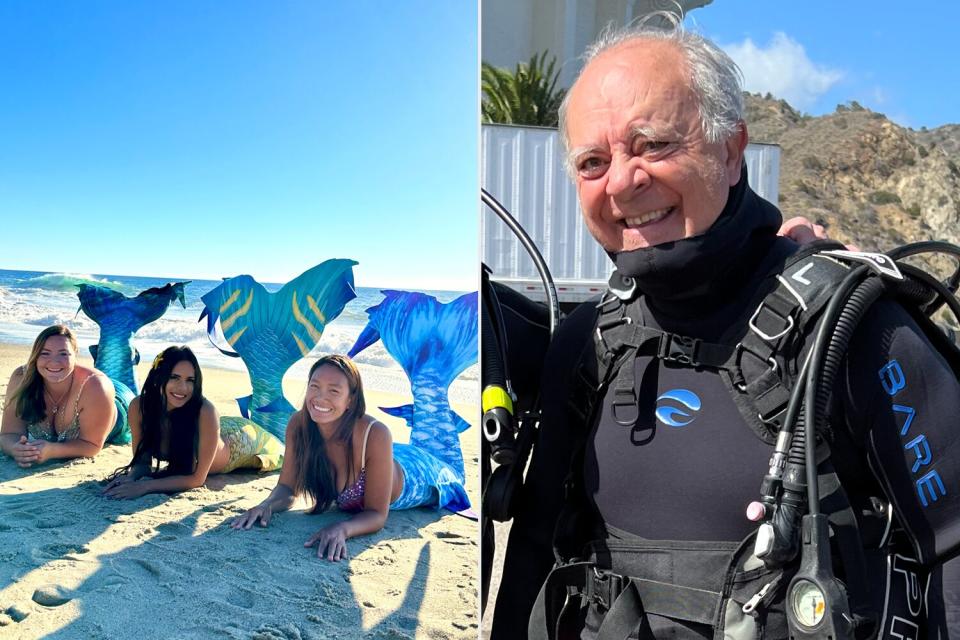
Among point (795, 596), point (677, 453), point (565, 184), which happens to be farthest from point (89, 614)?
point (565, 184)

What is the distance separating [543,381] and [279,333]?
1111mm

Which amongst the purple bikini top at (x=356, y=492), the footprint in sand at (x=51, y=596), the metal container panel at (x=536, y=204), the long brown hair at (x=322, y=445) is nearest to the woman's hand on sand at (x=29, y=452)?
the footprint in sand at (x=51, y=596)

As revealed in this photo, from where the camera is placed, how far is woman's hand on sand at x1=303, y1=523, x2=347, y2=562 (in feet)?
7.98

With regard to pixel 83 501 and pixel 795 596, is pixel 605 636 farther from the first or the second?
pixel 83 501

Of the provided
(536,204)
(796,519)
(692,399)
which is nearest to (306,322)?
(692,399)

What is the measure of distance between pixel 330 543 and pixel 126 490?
2.05 ft

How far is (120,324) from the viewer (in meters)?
2.33

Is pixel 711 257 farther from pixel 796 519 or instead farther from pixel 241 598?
pixel 241 598

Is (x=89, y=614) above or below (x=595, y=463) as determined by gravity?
below

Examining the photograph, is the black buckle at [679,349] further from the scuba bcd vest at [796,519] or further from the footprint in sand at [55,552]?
the footprint in sand at [55,552]

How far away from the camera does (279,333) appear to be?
2.52 meters

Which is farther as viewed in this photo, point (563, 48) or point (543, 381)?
point (563, 48)

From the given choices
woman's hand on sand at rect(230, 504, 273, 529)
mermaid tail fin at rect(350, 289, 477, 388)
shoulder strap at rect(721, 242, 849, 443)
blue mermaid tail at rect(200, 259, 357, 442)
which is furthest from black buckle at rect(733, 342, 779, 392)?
woman's hand on sand at rect(230, 504, 273, 529)

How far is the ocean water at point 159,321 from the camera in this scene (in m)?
2.21
